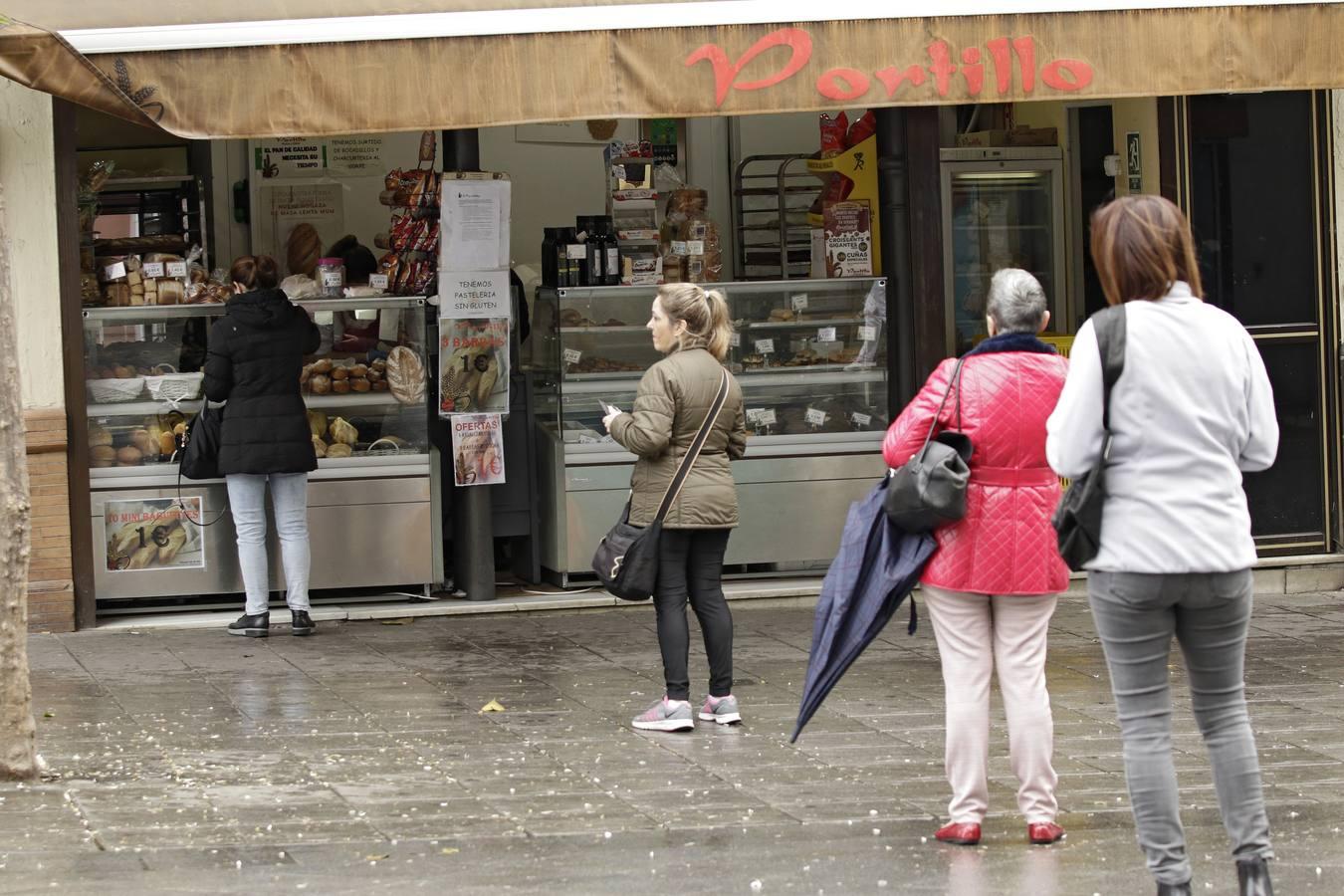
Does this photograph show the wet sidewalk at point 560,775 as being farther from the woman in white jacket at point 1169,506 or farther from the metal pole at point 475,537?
the metal pole at point 475,537

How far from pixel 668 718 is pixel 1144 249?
3.09 metres

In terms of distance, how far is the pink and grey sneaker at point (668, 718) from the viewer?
6.87 meters

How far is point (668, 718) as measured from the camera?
6891 mm

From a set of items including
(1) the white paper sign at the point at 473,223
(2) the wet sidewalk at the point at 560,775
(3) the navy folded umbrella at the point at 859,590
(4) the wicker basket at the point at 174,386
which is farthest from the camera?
(4) the wicker basket at the point at 174,386

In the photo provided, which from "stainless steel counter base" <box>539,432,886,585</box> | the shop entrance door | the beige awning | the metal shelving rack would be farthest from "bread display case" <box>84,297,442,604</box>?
the shop entrance door

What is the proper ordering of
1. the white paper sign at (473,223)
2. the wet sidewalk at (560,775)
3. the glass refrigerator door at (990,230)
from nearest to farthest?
the wet sidewalk at (560,775) < the white paper sign at (473,223) < the glass refrigerator door at (990,230)

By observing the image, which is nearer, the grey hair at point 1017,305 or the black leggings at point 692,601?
the grey hair at point 1017,305

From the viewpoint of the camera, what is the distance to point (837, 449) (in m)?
9.98

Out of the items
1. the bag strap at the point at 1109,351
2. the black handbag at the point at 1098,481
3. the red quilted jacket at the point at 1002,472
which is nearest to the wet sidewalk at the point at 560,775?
the red quilted jacket at the point at 1002,472

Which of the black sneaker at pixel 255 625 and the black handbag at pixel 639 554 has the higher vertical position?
the black handbag at pixel 639 554

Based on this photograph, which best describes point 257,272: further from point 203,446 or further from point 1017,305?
point 1017,305

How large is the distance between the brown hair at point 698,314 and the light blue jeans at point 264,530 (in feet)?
9.38

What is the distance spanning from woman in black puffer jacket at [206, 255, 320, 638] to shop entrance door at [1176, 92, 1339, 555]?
476cm

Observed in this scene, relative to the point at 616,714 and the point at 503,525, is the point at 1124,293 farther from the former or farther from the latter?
the point at 503,525
